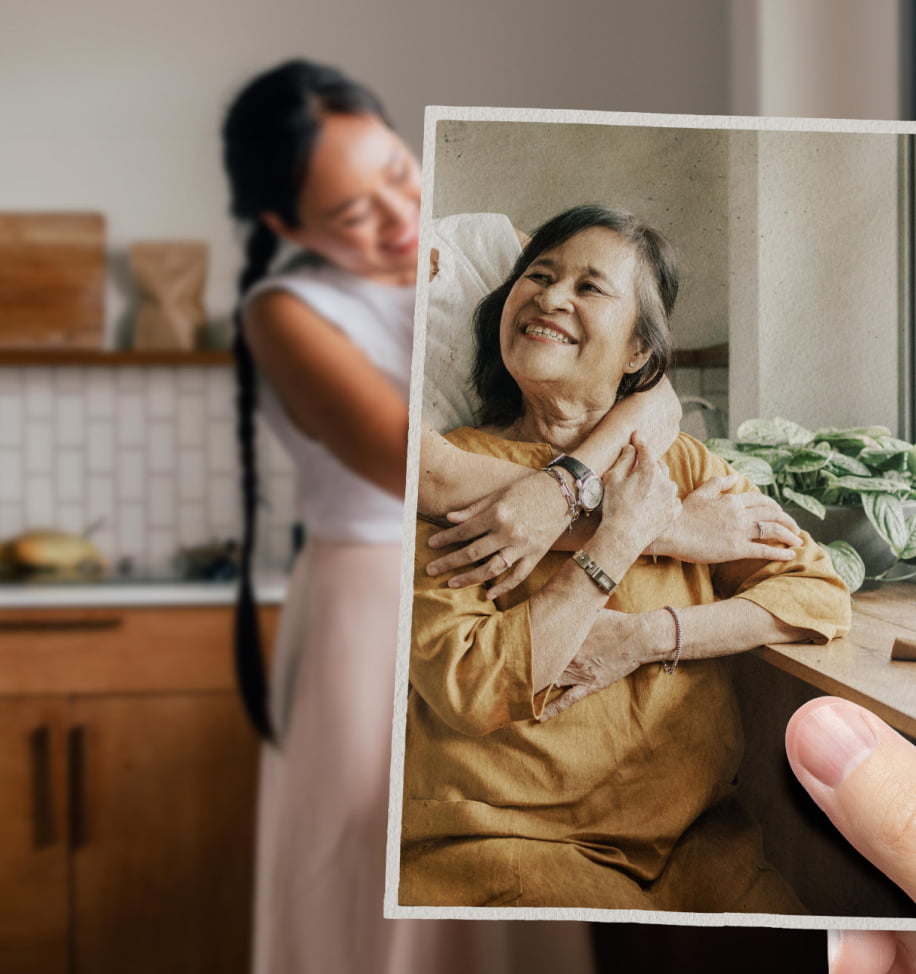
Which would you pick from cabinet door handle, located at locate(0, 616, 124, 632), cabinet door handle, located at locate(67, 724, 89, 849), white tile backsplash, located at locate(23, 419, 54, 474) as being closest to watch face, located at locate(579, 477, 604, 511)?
cabinet door handle, located at locate(0, 616, 124, 632)

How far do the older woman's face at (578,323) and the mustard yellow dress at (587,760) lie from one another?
0.03 m

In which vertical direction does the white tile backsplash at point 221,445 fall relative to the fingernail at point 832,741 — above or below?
above

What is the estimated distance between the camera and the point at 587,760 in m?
0.34

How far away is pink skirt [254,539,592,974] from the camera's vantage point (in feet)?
2.70

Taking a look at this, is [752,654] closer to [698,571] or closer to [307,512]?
[698,571]

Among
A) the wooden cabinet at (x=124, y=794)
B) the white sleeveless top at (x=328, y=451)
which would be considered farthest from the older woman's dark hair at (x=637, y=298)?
the wooden cabinet at (x=124, y=794)

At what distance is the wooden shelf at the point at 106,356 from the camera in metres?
1.58

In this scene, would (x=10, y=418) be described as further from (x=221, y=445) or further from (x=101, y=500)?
(x=221, y=445)

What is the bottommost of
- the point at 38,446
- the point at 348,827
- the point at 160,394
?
the point at 348,827

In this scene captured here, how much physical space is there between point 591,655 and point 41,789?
1.31m

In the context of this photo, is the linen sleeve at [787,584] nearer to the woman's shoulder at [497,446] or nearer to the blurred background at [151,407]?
the woman's shoulder at [497,446]

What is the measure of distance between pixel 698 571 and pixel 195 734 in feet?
4.00

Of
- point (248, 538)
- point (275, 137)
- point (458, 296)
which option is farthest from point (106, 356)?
point (458, 296)

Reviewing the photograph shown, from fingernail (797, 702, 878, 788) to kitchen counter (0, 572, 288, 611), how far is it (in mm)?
1145
